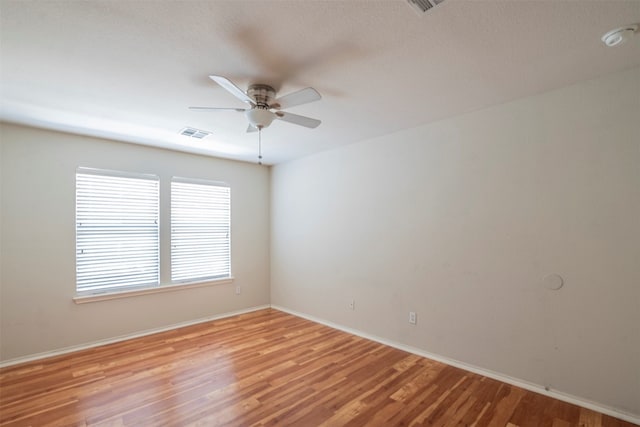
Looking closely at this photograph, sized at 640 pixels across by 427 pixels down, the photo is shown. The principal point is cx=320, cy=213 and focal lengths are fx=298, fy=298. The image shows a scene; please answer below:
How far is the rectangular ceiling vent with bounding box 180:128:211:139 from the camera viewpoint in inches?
134

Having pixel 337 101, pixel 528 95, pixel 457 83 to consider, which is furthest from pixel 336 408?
pixel 528 95

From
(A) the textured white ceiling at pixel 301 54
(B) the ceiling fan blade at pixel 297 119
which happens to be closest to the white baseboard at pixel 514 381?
(A) the textured white ceiling at pixel 301 54

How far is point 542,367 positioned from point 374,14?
2.96 m

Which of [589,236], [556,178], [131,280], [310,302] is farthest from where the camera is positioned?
[310,302]

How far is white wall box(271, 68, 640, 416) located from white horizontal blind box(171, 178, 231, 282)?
195 cm

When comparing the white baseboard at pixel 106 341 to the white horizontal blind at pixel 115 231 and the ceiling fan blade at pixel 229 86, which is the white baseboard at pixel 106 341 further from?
the ceiling fan blade at pixel 229 86

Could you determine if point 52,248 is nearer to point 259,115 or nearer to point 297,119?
point 259,115

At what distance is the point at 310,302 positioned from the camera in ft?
15.1

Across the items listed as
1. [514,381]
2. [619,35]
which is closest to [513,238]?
[514,381]

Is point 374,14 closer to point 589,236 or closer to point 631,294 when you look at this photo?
point 589,236

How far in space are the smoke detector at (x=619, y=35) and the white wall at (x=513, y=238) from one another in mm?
601

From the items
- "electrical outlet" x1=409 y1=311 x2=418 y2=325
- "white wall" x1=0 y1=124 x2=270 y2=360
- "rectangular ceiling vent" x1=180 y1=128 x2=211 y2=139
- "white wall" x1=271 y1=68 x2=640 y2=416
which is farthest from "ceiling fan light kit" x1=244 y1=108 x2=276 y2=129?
"electrical outlet" x1=409 y1=311 x2=418 y2=325

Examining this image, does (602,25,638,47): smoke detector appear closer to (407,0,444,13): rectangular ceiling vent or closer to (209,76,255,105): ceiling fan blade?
(407,0,444,13): rectangular ceiling vent

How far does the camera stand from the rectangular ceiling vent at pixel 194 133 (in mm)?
3411
